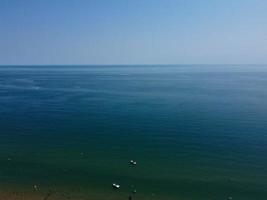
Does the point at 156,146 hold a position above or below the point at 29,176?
above

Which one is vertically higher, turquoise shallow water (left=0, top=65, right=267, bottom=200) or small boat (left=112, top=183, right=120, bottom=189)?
turquoise shallow water (left=0, top=65, right=267, bottom=200)

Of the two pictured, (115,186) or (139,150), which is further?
(139,150)

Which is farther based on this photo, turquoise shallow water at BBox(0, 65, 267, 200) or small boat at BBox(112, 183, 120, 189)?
turquoise shallow water at BBox(0, 65, 267, 200)

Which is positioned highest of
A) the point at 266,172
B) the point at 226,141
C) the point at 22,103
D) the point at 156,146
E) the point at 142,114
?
the point at 22,103

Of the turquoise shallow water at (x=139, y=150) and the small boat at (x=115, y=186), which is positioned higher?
the turquoise shallow water at (x=139, y=150)

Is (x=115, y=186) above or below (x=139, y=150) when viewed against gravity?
below

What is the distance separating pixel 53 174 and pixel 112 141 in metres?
14.6

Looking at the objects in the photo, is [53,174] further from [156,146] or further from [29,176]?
[156,146]

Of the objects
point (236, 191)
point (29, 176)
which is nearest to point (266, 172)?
point (236, 191)

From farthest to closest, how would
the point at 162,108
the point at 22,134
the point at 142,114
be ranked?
the point at 162,108
the point at 142,114
the point at 22,134

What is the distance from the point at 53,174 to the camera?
42.4 m

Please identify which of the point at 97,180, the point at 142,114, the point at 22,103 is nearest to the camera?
the point at 97,180

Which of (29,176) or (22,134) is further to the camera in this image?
(22,134)

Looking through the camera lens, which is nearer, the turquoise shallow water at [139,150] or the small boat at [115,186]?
the small boat at [115,186]
